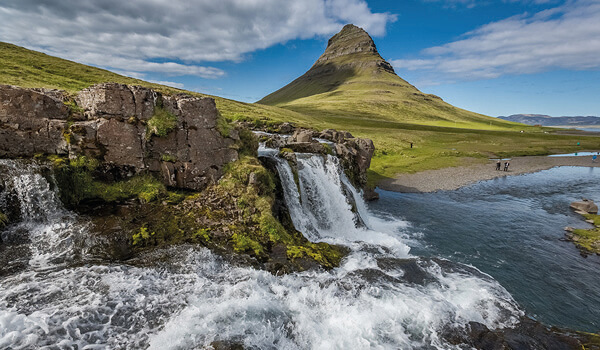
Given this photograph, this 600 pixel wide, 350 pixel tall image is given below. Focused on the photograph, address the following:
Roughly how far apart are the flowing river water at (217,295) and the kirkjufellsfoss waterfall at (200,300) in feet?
0.16

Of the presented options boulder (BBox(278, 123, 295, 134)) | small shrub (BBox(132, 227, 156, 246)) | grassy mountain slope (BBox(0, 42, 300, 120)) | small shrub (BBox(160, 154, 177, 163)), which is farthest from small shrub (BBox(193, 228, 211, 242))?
boulder (BBox(278, 123, 295, 134))

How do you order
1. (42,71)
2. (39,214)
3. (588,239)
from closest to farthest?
(39,214), (588,239), (42,71)

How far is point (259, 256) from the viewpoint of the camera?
15023 millimetres

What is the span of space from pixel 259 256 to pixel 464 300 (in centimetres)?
1150

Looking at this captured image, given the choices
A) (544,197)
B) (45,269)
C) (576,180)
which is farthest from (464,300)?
(576,180)

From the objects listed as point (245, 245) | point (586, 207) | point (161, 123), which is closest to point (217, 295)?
point (245, 245)

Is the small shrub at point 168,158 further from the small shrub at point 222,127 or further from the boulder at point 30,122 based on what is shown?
the boulder at point 30,122

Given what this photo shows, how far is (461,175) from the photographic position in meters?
54.0

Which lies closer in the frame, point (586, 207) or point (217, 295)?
point (217, 295)

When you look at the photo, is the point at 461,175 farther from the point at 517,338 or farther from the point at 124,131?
the point at 124,131

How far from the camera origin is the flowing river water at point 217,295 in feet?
31.8

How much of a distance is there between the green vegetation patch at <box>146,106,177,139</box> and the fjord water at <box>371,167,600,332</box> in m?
20.9

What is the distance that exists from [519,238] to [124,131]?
34345 millimetres

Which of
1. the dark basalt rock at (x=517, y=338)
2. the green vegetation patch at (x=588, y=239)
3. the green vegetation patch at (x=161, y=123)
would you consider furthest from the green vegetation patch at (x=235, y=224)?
the green vegetation patch at (x=588, y=239)
